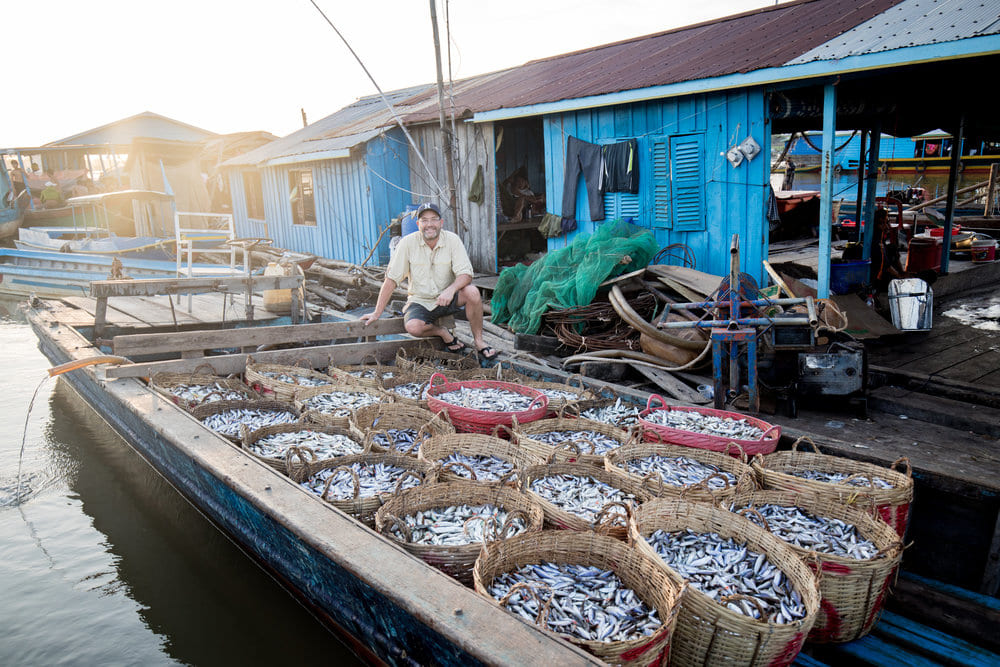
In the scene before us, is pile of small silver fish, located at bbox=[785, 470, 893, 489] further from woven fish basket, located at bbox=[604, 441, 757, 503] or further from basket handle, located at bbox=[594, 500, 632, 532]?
basket handle, located at bbox=[594, 500, 632, 532]

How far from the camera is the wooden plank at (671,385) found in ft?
18.9

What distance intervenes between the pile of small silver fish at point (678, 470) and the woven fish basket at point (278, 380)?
2958 millimetres

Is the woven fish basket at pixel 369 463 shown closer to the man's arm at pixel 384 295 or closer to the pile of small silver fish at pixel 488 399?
the pile of small silver fish at pixel 488 399

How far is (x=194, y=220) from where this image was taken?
25109mm

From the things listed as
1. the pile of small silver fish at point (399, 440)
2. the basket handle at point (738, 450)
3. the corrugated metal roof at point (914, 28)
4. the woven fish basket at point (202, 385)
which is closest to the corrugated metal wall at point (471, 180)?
the corrugated metal roof at point (914, 28)

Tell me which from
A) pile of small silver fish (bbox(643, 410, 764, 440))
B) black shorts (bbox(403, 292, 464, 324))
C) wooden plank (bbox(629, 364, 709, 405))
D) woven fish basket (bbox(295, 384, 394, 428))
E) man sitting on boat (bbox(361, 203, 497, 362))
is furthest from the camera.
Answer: black shorts (bbox(403, 292, 464, 324))

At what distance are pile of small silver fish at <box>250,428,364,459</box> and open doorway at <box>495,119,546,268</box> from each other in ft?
26.5

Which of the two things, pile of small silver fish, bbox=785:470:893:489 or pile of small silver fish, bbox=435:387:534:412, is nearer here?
pile of small silver fish, bbox=785:470:893:489

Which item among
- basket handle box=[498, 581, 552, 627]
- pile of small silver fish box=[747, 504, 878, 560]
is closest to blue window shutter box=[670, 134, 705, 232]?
pile of small silver fish box=[747, 504, 878, 560]

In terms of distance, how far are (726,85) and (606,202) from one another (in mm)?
2751

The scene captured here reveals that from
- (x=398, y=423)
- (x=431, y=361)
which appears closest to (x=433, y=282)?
(x=431, y=361)

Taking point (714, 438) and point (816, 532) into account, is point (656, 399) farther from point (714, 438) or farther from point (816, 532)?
point (816, 532)

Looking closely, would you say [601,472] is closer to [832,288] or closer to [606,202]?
[832,288]

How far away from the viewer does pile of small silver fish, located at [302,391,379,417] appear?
5160 mm
